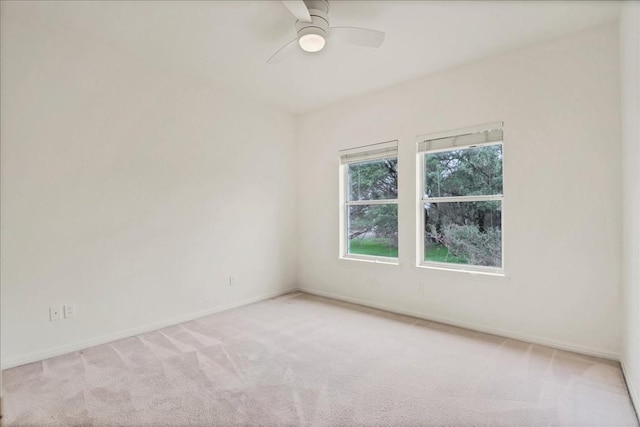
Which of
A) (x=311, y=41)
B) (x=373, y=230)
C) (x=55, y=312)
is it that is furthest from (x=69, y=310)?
(x=373, y=230)

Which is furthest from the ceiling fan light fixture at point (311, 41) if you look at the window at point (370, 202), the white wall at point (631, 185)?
the white wall at point (631, 185)

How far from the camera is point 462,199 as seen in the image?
11.6ft

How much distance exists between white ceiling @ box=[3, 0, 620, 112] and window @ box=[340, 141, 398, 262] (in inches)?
37.1

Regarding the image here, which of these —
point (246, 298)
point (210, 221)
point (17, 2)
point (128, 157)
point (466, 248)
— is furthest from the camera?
point (246, 298)

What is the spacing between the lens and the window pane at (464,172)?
3336 millimetres

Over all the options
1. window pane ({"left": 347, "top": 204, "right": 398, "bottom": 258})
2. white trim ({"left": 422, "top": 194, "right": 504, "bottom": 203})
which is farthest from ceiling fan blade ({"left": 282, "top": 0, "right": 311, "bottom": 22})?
window pane ({"left": 347, "top": 204, "right": 398, "bottom": 258})

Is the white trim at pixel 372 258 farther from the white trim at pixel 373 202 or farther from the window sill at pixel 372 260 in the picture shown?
the white trim at pixel 373 202

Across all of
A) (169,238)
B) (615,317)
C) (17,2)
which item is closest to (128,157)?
(169,238)

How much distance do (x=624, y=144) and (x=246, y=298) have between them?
157 inches

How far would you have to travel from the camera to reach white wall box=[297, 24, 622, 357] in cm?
271

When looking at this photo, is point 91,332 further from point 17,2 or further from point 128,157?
point 17,2

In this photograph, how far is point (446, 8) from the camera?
8.27 feet

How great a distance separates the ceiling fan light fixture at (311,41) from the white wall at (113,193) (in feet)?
5.79

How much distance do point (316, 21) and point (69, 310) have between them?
10.1 feet
